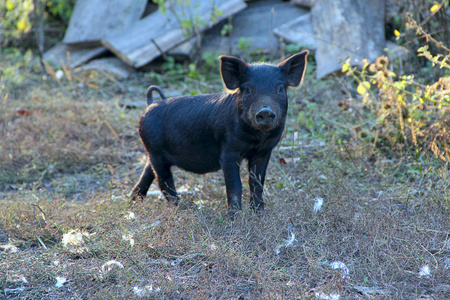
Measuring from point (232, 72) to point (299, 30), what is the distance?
14.5 feet

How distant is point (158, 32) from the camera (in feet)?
28.9

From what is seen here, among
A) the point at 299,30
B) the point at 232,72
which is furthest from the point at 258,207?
the point at 299,30

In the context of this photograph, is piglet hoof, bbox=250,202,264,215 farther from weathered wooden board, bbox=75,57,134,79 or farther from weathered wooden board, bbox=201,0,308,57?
weathered wooden board, bbox=75,57,134,79

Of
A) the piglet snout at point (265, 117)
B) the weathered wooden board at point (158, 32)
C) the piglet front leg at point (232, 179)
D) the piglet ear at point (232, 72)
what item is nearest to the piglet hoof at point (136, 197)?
the piglet front leg at point (232, 179)

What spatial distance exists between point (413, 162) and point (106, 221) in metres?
3.16

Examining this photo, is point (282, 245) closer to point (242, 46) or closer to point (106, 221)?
point (106, 221)

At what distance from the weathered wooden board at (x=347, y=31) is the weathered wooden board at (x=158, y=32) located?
70.8 inches

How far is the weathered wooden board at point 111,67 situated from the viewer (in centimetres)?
871

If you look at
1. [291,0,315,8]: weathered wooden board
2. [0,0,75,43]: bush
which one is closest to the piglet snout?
[291,0,315,8]: weathered wooden board

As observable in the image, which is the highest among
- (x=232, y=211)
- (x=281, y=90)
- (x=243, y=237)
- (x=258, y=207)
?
(x=281, y=90)

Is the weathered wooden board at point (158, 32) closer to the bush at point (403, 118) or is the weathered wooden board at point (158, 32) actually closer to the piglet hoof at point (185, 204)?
the bush at point (403, 118)

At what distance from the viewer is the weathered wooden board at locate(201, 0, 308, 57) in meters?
8.80

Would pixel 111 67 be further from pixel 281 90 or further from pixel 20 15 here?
pixel 281 90

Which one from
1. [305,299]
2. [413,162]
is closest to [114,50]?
[413,162]
